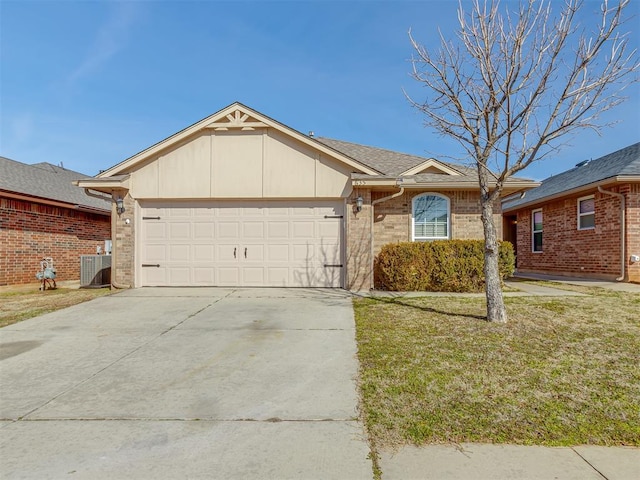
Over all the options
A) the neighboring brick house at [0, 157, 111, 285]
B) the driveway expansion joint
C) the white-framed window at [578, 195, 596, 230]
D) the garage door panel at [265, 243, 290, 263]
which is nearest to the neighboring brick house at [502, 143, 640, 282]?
the white-framed window at [578, 195, 596, 230]

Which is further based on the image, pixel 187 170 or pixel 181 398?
pixel 187 170

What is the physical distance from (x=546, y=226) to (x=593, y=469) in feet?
47.3

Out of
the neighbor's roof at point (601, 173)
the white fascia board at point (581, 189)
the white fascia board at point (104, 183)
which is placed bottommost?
the white fascia board at point (104, 183)

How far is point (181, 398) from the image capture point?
3240mm

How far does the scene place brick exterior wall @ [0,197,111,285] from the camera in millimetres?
9883

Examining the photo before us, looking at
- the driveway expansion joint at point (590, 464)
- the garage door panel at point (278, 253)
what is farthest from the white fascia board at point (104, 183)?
the driveway expansion joint at point (590, 464)

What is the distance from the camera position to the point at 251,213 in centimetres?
930

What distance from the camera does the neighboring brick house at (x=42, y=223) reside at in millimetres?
9930

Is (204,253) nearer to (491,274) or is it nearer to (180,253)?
(180,253)

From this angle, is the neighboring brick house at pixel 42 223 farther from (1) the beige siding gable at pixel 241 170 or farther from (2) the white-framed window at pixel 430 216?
(2) the white-framed window at pixel 430 216

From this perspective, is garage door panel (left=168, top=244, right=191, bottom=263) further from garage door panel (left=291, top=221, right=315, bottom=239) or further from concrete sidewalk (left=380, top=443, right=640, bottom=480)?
concrete sidewalk (left=380, top=443, right=640, bottom=480)

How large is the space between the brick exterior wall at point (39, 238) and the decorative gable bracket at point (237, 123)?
20.9 ft

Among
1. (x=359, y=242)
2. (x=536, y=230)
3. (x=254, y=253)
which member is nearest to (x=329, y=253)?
(x=359, y=242)

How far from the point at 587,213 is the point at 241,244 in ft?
38.8
